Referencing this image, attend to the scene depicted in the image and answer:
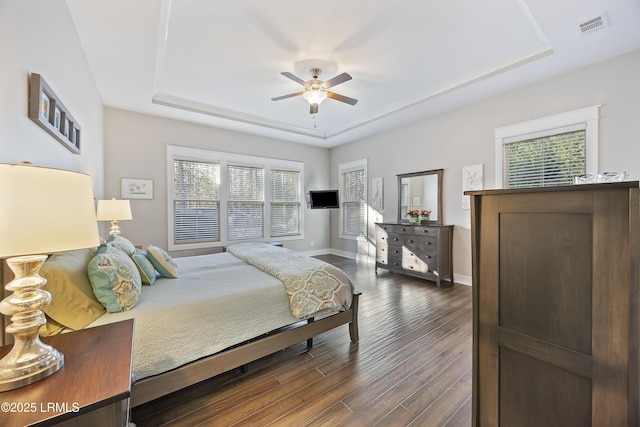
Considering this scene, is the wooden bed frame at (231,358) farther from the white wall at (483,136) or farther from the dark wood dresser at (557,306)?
the white wall at (483,136)

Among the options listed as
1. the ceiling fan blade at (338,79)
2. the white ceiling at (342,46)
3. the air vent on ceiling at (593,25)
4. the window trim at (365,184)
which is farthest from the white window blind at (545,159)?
the window trim at (365,184)

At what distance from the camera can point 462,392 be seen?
1.80 metres

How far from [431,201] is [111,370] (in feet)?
15.5

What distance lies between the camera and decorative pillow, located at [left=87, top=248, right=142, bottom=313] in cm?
148

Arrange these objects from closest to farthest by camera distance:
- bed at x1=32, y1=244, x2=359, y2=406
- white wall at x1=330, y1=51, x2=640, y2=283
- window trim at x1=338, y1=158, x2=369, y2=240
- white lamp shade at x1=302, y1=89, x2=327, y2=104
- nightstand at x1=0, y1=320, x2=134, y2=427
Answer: nightstand at x1=0, y1=320, x2=134, y2=427 < bed at x1=32, y1=244, x2=359, y2=406 < white wall at x1=330, y1=51, x2=640, y2=283 < white lamp shade at x1=302, y1=89, x2=327, y2=104 < window trim at x1=338, y1=158, x2=369, y2=240

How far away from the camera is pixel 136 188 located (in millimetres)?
4305

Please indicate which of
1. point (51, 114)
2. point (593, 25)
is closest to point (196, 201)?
point (51, 114)

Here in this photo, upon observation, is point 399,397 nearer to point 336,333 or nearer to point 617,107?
point 336,333

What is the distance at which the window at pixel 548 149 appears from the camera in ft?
9.96

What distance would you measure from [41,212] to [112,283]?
0.89 metres

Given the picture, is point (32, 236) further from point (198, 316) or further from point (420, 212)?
point (420, 212)

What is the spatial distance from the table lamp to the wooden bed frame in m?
0.73

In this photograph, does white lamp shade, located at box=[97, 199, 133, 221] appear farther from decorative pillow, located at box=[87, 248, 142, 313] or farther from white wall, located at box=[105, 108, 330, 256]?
decorative pillow, located at box=[87, 248, 142, 313]

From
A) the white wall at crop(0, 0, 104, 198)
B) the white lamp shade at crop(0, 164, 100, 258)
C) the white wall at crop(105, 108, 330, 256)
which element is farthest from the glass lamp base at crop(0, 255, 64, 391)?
the white wall at crop(105, 108, 330, 256)
